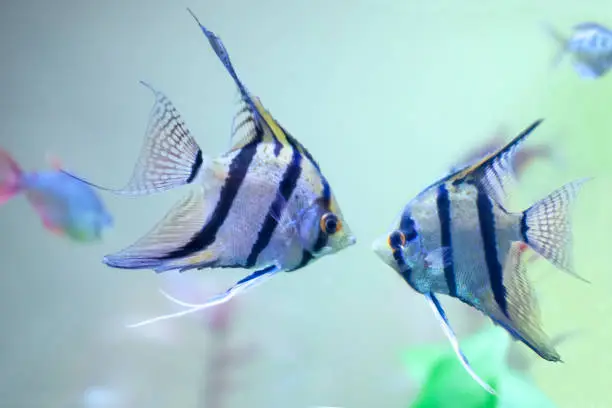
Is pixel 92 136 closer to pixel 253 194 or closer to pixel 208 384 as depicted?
pixel 208 384

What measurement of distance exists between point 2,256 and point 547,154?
2.56m

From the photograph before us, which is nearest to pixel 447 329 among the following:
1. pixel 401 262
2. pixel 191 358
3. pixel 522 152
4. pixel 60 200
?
pixel 401 262

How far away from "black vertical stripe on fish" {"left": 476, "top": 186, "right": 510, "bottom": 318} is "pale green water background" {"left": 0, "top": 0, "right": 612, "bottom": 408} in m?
1.63

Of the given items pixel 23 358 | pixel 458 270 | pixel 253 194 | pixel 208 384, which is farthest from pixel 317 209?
pixel 23 358

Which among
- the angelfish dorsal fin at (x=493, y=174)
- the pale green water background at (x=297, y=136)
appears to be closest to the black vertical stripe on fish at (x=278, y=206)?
the angelfish dorsal fin at (x=493, y=174)

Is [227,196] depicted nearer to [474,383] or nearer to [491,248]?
[491,248]

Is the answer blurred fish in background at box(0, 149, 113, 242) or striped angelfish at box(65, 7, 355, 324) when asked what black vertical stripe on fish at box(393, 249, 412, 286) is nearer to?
striped angelfish at box(65, 7, 355, 324)

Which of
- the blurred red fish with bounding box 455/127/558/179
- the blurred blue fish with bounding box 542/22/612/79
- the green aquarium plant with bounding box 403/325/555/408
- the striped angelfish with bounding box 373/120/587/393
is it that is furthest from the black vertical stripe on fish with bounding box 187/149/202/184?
the blurred blue fish with bounding box 542/22/612/79

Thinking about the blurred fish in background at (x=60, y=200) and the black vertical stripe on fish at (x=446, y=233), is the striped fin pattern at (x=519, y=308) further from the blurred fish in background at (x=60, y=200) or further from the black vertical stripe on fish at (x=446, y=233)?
the blurred fish in background at (x=60, y=200)

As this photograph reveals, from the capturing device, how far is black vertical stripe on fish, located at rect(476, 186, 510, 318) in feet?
2.85

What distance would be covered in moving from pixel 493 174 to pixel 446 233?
4.5 inches

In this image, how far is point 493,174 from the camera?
2.88ft

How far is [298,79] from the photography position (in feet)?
9.57

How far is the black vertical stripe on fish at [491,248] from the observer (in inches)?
34.2
